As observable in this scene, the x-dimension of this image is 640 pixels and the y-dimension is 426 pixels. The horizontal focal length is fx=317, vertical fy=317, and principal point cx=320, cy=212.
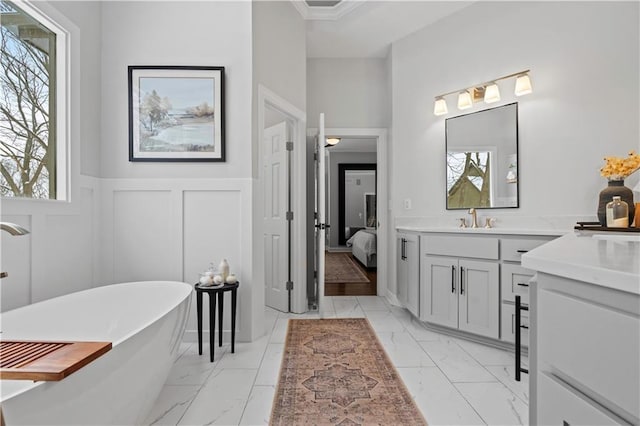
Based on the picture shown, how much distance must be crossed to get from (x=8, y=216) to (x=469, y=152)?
355 cm

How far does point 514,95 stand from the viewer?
2852mm

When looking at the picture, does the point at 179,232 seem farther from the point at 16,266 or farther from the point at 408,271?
the point at 408,271

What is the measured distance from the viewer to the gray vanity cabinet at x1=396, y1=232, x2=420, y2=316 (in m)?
2.96

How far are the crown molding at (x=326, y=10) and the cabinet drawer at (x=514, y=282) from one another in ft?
9.41

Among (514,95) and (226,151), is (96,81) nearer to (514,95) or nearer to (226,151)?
(226,151)

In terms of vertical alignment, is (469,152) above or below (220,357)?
above

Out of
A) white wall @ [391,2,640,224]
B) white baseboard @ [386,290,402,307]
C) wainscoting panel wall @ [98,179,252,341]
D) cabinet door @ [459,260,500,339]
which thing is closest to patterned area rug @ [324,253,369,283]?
white baseboard @ [386,290,402,307]

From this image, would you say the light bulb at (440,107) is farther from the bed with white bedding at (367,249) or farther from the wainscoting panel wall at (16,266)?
the wainscoting panel wall at (16,266)

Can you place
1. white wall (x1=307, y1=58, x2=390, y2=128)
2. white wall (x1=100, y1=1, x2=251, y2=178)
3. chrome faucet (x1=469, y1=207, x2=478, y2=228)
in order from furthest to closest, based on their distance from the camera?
white wall (x1=307, y1=58, x2=390, y2=128), chrome faucet (x1=469, y1=207, x2=478, y2=228), white wall (x1=100, y1=1, x2=251, y2=178)

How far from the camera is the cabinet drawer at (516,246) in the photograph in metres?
2.27

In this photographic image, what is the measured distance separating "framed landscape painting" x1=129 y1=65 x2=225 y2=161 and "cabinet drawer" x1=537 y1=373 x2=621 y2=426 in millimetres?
2462

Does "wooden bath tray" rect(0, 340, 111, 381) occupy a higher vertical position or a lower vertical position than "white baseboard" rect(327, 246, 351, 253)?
higher

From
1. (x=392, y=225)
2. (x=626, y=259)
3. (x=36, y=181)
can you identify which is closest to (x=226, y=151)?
(x=36, y=181)

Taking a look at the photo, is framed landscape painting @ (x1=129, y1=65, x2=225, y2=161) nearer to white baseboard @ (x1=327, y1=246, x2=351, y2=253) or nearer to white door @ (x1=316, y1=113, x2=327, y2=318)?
white door @ (x1=316, y1=113, x2=327, y2=318)
